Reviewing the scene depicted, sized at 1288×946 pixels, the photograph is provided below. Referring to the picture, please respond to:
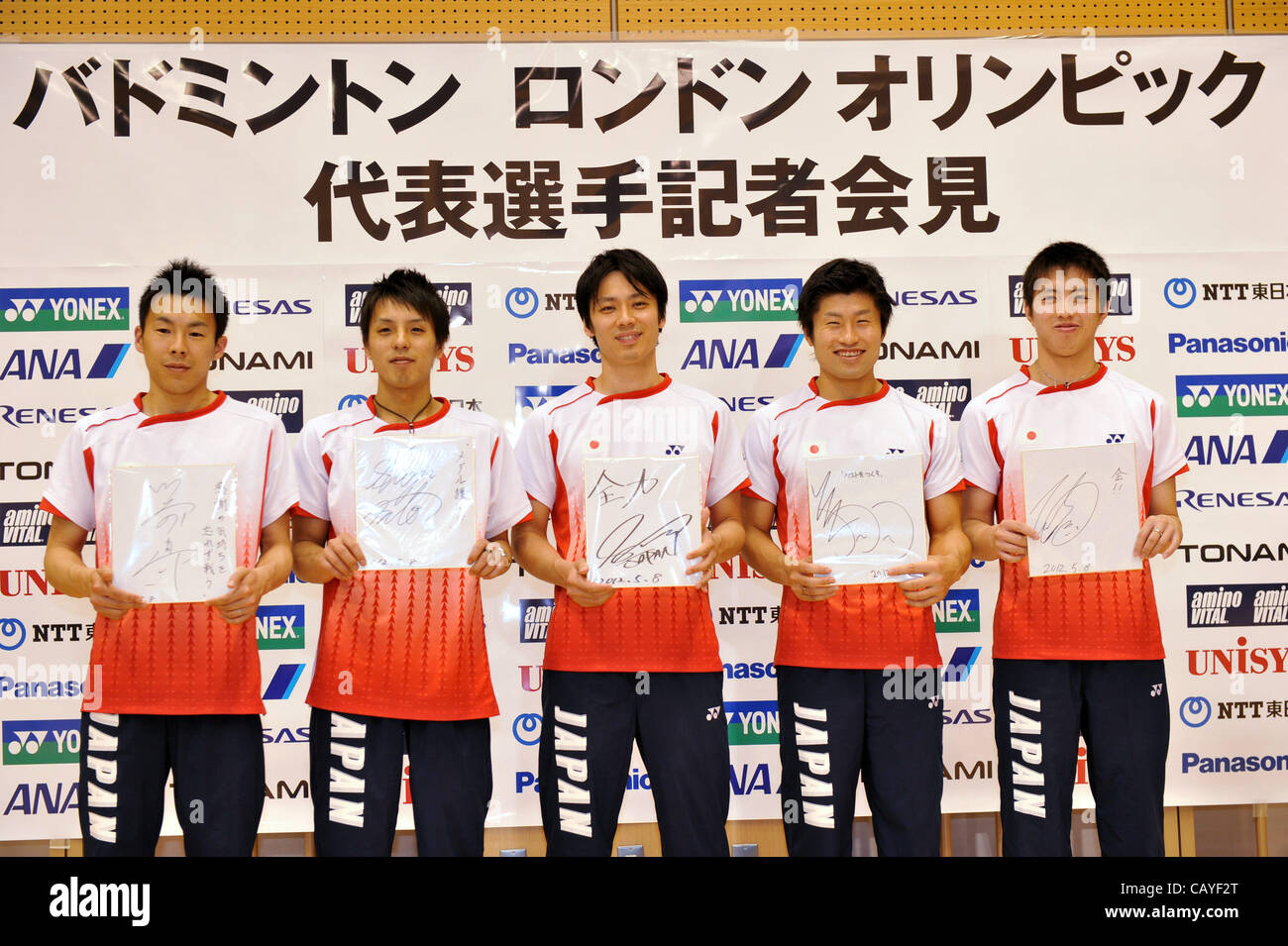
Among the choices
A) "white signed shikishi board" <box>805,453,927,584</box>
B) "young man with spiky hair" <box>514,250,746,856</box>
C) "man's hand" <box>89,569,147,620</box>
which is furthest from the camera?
"white signed shikishi board" <box>805,453,927,584</box>

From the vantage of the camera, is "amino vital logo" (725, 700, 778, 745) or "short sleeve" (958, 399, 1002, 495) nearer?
"short sleeve" (958, 399, 1002, 495)

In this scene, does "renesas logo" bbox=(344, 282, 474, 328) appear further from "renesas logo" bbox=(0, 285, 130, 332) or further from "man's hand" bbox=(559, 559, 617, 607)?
"man's hand" bbox=(559, 559, 617, 607)

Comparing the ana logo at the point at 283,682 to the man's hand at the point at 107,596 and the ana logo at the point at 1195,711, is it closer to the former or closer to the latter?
the man's hand at the point at 107,596

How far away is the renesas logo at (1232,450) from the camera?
4.33 meters

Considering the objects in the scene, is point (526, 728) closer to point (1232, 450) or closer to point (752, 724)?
point (752, 724)

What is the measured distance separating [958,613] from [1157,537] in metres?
1.19

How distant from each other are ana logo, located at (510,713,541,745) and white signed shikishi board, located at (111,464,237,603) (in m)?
1.55

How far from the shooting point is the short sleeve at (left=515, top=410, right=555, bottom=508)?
3264mm

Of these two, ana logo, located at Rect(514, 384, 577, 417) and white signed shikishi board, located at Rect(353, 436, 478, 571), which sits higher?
ana logo, located at Rect(514, 384, 577, 417)

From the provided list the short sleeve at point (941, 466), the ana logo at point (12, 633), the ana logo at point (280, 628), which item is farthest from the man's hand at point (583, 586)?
the ana logo at point (12, 633)

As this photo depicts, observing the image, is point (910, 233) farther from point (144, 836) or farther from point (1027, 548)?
point (144, 836)

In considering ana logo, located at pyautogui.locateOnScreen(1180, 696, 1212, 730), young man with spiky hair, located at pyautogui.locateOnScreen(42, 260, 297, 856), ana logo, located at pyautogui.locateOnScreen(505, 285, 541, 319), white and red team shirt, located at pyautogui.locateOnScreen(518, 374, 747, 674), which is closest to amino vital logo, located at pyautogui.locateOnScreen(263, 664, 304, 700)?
young man with spiky hair, located at pyautogui.locateOnScreen(42, 260, 297, 856)
